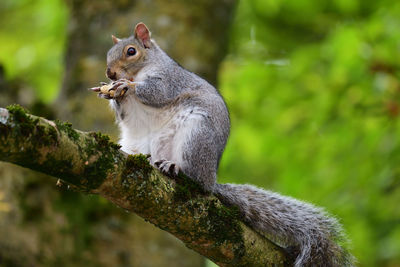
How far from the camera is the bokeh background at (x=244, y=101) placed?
3648 mm

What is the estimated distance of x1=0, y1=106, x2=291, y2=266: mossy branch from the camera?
5.59ft

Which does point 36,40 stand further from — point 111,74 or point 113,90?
point 113,90

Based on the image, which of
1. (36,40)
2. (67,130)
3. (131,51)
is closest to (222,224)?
(67,130)

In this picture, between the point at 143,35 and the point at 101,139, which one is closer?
the point at 101,139

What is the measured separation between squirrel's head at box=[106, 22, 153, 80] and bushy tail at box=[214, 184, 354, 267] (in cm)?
95

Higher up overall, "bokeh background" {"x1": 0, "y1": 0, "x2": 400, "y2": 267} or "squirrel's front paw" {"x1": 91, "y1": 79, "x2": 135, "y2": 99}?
"bokeh background" {"x1": 0, "y1": 0, "x2": 400, "y2": 267}

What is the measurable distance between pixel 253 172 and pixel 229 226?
3.93 meters

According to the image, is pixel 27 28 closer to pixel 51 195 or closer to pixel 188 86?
pixel 51 195

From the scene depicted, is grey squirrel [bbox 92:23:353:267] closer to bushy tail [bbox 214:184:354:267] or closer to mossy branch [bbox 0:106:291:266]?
bushy tail [bbox 214:184:354:267]

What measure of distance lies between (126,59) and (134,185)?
137 cm

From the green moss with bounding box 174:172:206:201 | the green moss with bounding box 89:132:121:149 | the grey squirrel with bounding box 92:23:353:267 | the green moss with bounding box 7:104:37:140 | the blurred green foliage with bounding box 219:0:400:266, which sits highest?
the blurred green foliage with bounding box 219:0:400:266

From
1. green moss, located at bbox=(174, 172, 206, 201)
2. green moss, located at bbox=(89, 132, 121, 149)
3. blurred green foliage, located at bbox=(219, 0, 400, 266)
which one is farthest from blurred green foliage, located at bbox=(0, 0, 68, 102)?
green moss, located at bbox=(89, 132, 121, 149)

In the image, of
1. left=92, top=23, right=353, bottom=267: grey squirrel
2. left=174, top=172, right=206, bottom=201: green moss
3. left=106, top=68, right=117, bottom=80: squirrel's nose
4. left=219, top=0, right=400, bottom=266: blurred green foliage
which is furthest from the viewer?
left=219, top=0, right=400, bottom=266: blurred green foliage

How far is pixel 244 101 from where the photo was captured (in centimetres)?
545
